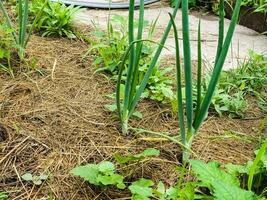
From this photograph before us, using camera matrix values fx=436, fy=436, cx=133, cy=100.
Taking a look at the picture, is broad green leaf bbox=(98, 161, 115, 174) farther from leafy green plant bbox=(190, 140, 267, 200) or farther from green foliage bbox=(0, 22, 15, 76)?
green foliage bbox=(0, 22, 15, 76)

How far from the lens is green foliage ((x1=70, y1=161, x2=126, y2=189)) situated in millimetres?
1408

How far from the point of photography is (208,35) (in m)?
3.06

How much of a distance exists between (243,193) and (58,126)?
2.73 feet

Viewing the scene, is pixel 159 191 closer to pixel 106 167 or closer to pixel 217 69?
pixel 106 167

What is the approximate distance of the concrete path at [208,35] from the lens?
262 centimetres

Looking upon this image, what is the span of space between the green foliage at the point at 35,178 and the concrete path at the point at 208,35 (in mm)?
1234

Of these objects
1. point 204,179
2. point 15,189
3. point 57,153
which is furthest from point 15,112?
point 204,179

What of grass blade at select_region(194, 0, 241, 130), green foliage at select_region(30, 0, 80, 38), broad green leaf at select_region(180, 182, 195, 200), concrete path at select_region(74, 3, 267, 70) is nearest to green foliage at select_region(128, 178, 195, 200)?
broad green leaf at select_region(180, 182, 195, 200)

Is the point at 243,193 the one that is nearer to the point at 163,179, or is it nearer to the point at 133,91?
the point at 163,179

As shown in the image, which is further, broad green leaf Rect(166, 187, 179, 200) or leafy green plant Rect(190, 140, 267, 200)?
broad green leaf Rect(166, 187, 179, 200)

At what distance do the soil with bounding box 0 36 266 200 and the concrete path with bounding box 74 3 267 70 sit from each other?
0.64 meters

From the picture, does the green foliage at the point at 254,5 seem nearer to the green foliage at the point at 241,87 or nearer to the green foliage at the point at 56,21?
the green foliage at the point at 241,87

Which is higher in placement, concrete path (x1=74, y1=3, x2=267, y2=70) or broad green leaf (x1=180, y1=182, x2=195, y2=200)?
concrete path (x1=74, y1=3, x2=267, y2=70)

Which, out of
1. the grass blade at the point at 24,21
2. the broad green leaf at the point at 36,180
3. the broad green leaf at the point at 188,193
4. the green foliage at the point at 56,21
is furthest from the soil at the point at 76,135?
the green foliage at the point at 56,21
